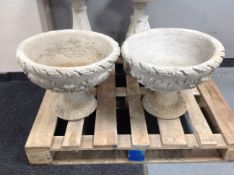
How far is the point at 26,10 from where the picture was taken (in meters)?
1.28

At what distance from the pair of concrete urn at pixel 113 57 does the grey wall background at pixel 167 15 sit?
1.44 ft

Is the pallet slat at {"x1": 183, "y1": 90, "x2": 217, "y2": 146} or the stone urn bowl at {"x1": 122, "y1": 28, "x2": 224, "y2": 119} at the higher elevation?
the stone urn bowl at {"x1": 122, "y1": 28, "x2": 224, "y2": 119}

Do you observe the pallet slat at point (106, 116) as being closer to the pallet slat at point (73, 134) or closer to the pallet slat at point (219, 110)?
the pallet slat at point (73, 134)

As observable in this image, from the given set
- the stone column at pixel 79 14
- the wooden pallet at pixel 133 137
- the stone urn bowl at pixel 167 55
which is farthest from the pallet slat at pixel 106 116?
the stone column at pixel 79 14

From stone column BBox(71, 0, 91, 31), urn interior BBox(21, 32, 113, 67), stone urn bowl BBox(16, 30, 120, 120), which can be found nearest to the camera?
stone urn bowl BBox(16, 30, 120, 120)

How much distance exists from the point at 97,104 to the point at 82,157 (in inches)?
9.2

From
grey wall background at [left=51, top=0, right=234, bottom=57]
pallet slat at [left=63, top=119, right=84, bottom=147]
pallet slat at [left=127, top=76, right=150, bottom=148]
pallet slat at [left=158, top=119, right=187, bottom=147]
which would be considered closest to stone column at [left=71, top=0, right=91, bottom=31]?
grey wall background at [left=51, top=0, right=234, bottom=57]

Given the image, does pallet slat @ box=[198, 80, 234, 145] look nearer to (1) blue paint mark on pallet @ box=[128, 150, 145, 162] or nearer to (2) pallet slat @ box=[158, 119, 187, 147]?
(2) pallet slat @ box=[158, 119, 187, 147]

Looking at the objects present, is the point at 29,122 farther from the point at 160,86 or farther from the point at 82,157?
the point at 160,86

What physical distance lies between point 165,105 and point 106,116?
0.25 metres

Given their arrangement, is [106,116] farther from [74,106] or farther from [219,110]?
[219,110]

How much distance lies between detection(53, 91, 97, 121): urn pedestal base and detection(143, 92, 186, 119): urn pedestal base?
0.24m

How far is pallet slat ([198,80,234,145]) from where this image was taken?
96 centimetres

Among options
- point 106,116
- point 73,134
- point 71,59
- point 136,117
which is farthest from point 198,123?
point 71,59
